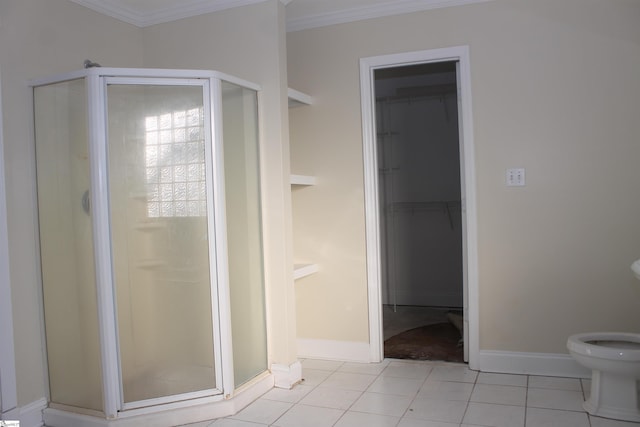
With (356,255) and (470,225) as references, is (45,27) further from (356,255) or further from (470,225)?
(470,225)

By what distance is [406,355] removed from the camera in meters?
3.71

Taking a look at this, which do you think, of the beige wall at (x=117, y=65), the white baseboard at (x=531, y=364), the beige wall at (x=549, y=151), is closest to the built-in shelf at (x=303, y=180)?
the beige wall at (x=117, y=65)

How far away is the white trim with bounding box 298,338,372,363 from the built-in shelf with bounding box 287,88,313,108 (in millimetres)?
1662

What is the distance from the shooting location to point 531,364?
127 inches

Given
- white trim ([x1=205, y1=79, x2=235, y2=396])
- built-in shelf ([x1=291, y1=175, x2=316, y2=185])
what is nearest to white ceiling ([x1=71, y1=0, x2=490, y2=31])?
white trim ([x1=205, y1=79, x2=235, y2=396])

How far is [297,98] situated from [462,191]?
1.22 meters

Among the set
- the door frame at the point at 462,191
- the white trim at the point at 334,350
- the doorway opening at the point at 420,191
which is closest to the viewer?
the door frame at the point at 462,191

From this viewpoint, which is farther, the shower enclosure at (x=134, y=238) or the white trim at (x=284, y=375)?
the white trim at (x=284, y=375)

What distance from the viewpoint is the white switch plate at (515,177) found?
3201 mm

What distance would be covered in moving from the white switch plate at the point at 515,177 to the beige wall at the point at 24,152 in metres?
2.64

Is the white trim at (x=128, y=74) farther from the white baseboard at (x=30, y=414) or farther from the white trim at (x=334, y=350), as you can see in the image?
the white trim at (x=334, y=350)

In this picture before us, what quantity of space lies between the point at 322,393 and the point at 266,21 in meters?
2.20

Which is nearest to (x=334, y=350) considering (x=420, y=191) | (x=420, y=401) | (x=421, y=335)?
(x=421, y=335)

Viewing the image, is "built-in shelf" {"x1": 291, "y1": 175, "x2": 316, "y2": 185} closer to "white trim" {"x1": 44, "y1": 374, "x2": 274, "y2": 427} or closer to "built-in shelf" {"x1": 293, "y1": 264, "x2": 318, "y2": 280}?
"built-in shelf" {"x1": 293, "y1": 264, "x2": 318, "y2": 280}
